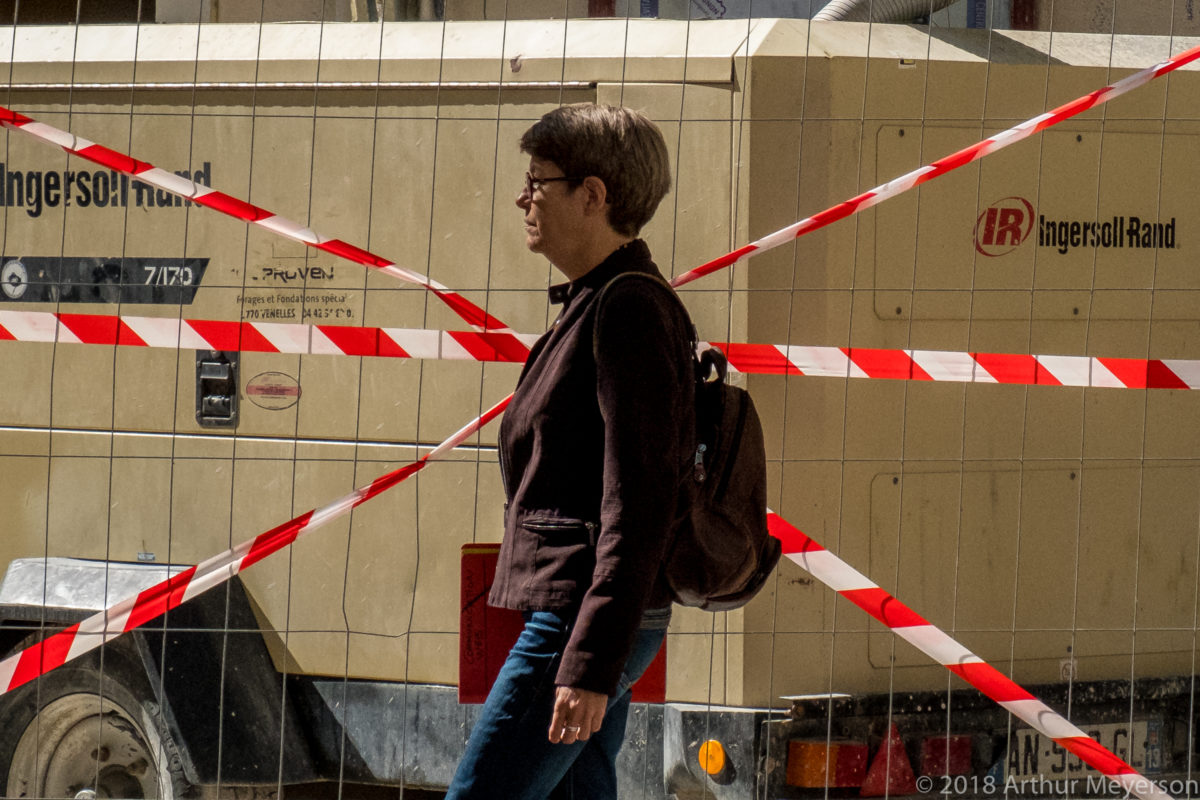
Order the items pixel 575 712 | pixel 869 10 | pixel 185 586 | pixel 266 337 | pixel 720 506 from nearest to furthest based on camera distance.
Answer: pixel 575 712, pixel 720 506, pixel 185 586, pixel 266 337, pixel 869 10

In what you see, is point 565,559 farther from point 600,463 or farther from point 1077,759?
point 1077,759

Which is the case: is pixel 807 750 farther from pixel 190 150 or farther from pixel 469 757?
pixel 190 150

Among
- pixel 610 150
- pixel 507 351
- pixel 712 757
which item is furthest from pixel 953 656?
pixel 610 150

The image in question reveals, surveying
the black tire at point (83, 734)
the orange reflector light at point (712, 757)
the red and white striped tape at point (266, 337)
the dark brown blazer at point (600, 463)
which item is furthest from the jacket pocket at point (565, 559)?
the black tire at point (83, 734)

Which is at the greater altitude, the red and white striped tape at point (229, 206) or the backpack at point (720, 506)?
the red and white striped tape at point (229, 206)

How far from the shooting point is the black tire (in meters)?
3.77

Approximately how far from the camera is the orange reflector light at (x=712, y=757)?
Result: 3348 millimetres

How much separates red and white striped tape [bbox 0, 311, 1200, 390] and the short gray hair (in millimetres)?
990

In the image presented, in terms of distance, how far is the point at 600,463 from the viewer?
2221 mm

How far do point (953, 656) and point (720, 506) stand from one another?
3.71 ft

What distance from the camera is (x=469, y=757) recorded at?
221 cm

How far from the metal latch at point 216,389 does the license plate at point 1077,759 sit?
2325 millimetres

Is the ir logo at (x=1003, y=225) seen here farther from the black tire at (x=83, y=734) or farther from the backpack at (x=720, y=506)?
the black tire at (x=83, y=734)

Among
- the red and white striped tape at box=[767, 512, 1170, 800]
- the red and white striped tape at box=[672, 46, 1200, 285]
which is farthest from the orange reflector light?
the red and white striped tape at box=[672, 46, 1200, 285]
